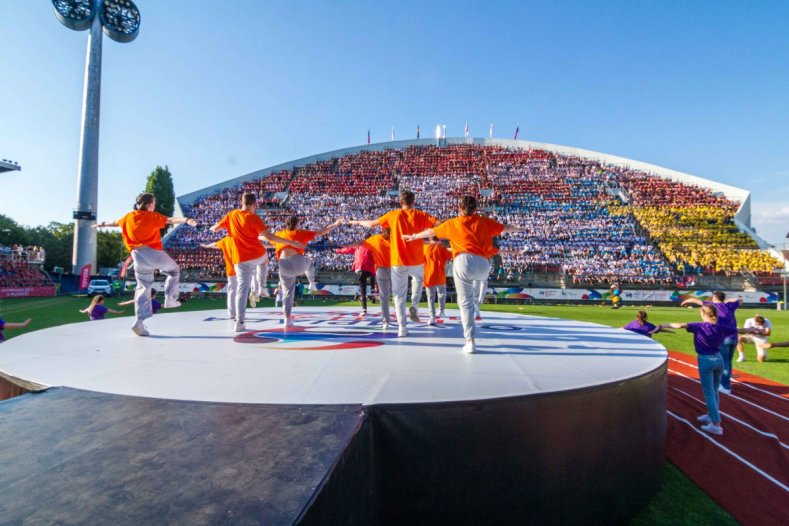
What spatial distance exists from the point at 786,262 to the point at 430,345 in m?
35.3

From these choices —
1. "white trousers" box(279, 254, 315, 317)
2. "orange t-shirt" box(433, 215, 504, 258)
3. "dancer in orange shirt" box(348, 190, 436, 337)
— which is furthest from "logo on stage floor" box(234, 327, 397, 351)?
"orange t-shirt" box(433, 215, 504, 258)

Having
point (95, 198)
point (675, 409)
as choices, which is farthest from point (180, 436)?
point (95, 198)

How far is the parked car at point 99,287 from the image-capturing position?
2577 cm

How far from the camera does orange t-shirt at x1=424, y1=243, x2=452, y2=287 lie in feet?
24.0

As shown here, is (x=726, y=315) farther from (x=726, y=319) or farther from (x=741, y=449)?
(x=741, y=449)

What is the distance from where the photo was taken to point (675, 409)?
5.87m

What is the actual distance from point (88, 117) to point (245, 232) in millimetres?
34872

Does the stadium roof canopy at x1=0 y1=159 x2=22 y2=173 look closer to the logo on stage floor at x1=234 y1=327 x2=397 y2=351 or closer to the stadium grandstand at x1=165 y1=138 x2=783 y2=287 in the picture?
the stadium grandstand at x1=165 y1=138 x2=783 y2=287

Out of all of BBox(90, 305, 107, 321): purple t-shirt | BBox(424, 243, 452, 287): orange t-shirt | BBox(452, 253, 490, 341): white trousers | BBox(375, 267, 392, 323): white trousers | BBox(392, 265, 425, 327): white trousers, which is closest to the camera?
BBox(452, 253, 490, 341): white trousers

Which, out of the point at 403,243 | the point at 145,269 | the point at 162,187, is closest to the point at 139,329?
the point at 145,269

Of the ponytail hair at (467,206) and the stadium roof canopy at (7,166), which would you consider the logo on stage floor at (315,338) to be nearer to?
the ponytail hair at (467,206)

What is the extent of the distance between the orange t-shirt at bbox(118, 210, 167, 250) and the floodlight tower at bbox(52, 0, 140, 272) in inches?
1248

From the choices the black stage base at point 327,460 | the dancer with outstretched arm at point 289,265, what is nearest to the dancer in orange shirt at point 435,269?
the dancer with outstretched arm at point 289,265

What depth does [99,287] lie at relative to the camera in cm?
2623
